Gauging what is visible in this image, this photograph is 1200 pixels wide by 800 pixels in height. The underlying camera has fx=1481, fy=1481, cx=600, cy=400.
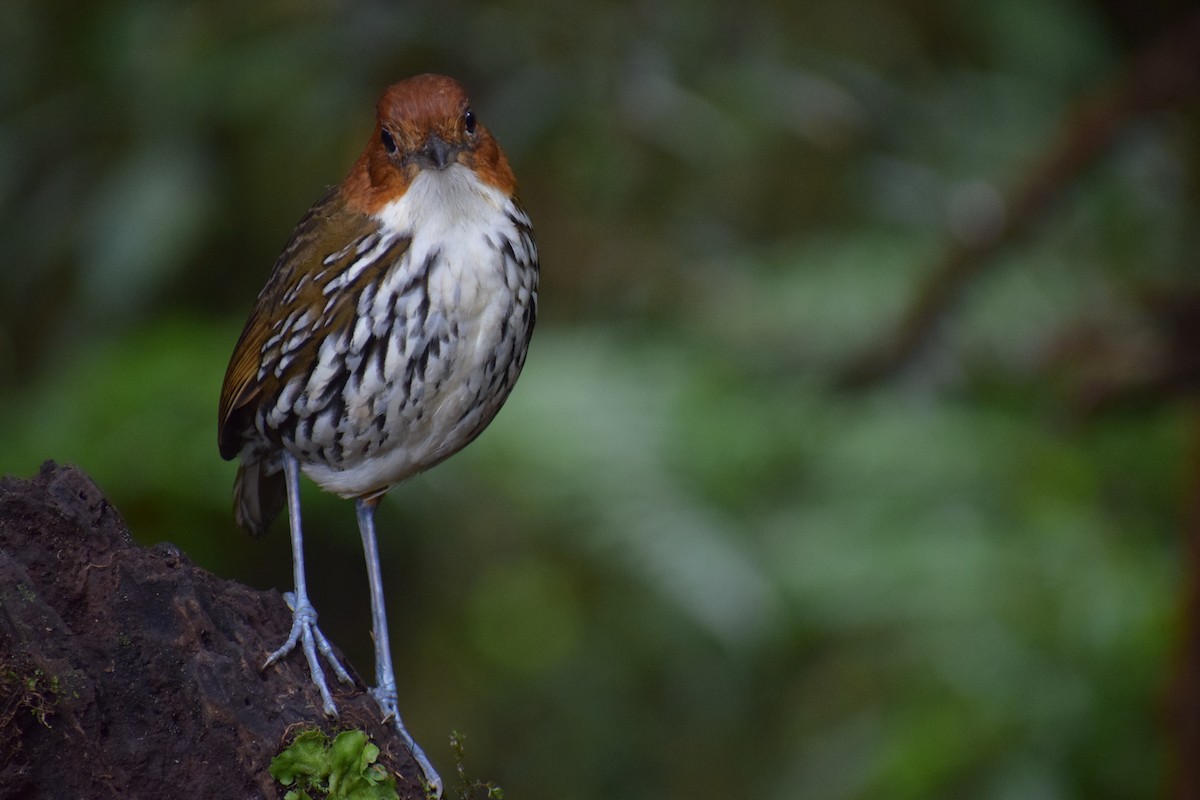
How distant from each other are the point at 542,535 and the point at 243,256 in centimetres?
180

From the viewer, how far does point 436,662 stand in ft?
20.8

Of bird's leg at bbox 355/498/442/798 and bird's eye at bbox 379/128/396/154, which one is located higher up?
bird's eye at bbox 379/128/396/154

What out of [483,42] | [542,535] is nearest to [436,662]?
[542,535]

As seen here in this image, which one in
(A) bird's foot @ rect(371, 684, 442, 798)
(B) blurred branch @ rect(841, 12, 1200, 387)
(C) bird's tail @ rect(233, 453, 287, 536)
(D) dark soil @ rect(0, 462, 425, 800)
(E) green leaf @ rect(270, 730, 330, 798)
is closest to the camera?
(D) dark soil @ rect(0, 462, 425, 800)

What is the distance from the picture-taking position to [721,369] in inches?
237

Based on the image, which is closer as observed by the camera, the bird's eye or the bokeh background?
the bird's eye

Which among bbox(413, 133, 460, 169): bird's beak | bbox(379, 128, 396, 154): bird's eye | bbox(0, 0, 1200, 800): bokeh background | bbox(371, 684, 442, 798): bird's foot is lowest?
bbox(371, 684, 442, 798): bird's foot

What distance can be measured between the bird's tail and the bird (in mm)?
333

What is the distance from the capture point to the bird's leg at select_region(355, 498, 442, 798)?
2775 millimetres

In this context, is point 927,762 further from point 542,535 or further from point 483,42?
point 483,42

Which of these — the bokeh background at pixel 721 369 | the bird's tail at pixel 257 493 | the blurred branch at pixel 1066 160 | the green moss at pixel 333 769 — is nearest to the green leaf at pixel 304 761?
the green moss at pixel 333 769

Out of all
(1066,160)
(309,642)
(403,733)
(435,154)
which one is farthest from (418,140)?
(1066,160)

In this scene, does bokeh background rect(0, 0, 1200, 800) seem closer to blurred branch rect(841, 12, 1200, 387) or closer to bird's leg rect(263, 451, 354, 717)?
blurred branch rect(841, 12, 1200, 387)

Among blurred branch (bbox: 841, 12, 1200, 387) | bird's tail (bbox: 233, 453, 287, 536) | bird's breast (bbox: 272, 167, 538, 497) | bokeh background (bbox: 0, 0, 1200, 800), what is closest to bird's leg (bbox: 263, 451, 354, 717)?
bird's breast (bbox: 272, 167, 538, 497)
